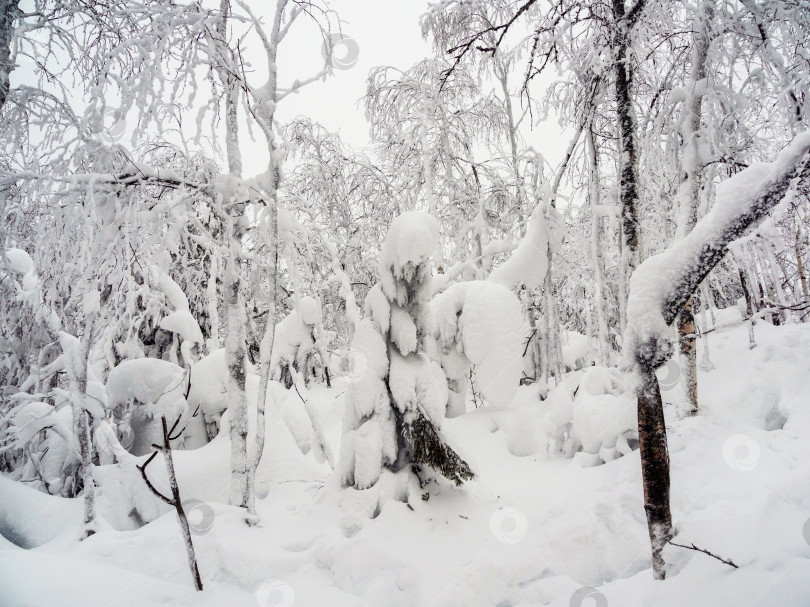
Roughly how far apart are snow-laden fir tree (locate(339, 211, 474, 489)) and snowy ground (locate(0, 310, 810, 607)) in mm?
312

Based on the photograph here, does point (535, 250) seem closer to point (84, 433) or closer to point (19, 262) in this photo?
point (84, 433)

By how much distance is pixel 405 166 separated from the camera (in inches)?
415

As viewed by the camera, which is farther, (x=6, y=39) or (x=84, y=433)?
(x=84, y=433)

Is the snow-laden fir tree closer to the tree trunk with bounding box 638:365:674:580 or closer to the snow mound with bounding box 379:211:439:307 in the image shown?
the snow mound with bounding box 379:211:439:307

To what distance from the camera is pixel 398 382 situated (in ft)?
14.7

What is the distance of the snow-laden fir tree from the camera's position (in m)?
4.25

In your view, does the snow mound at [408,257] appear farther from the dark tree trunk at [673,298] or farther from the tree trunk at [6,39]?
the tree trunk at [6,39]

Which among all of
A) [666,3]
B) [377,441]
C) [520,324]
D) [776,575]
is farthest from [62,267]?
[666,3]

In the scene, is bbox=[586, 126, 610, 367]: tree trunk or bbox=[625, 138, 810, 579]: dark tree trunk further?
bbox=[586, 126, 610, 367]: tree trunk

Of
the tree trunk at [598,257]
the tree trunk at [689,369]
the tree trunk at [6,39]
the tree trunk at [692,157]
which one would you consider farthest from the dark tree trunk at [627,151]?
the tree trunk at [6,39]

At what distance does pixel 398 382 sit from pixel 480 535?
1707 millimetres

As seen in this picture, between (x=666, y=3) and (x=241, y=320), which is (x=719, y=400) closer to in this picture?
(x=666, y=3)

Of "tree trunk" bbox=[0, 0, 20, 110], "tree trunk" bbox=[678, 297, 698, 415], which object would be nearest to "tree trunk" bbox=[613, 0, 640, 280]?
"tree trunk" bbox=[678, 297, 698, 415]

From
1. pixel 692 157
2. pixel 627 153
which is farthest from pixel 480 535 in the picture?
pixel 692 157
